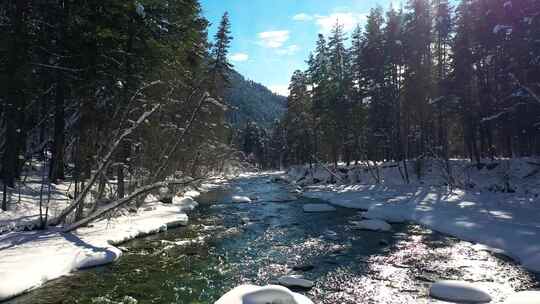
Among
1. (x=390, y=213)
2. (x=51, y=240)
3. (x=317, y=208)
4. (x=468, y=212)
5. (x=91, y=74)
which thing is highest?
(x=91, y=74)

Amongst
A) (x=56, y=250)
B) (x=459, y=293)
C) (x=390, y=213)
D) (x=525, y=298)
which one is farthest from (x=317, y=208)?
(x=525, y=298)

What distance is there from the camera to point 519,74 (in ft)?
87.9

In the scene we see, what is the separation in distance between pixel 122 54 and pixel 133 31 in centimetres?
160

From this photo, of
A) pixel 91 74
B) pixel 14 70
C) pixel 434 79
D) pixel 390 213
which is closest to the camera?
pixel 14 70

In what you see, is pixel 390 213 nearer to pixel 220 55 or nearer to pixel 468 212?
pixel 468 212

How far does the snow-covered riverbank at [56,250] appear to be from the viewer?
988 cm

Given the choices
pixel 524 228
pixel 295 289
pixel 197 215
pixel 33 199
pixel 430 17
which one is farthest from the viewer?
pixel 430 17

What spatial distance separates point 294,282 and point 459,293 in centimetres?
396

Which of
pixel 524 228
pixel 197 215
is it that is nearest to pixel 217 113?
pixel 197 215

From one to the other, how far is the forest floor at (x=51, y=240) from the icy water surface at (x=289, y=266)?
1.30ft

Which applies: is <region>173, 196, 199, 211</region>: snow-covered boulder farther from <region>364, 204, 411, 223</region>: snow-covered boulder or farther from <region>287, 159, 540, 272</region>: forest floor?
<region>364, 204, 411, 223</region>: snow-covered boulder

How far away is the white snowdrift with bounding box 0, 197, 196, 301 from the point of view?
9858 millimetres

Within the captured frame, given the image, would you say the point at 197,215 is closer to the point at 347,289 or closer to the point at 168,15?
the point at 168,15

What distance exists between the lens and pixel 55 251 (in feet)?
38.7
